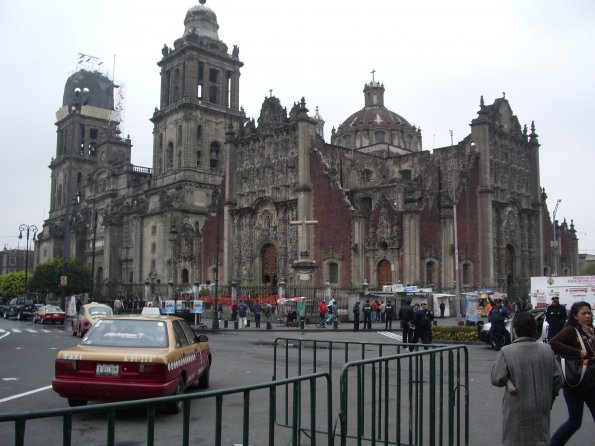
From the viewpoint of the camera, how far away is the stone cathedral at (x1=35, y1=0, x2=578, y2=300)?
147 ft

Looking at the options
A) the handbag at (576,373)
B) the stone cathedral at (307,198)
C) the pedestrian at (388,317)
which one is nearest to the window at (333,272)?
the stone cathedral at (307,198)

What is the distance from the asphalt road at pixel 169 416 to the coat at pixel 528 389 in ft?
8.11

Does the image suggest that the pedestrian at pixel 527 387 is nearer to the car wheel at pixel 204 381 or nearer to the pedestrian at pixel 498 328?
the car wheel at pixel 204 381

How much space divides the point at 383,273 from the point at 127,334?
34.9 metres

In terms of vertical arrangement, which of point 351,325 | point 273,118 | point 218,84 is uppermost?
point 218,84

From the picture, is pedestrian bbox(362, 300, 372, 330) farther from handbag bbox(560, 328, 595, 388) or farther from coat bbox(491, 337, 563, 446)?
coat bbox(491, 337, 563, 446)

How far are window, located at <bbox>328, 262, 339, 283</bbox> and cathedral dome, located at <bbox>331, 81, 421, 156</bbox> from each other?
21.3 m

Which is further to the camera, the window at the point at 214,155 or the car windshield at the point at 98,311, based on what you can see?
the window at the point at 214,155

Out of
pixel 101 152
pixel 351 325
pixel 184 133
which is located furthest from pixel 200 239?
pixel 101 152

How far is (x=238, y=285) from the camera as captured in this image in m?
51.0

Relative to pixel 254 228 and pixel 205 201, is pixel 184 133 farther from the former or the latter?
pixel 254 228

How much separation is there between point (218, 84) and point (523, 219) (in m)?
33.5

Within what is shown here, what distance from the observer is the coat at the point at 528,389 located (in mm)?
5844

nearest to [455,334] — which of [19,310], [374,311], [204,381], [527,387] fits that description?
[374,311]
